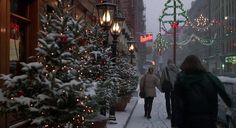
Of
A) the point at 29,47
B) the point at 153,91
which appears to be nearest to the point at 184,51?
the point at 153,91

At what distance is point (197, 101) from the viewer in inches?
270

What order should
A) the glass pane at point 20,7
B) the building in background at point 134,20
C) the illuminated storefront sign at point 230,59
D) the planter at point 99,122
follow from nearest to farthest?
the glass pane at point 20,7, the planter at point 99,122, the building in background at point 134,20, the illuminated storefront sign at point 230,59

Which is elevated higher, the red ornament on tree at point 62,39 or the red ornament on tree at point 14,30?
the red ornament on tree at point 14,30

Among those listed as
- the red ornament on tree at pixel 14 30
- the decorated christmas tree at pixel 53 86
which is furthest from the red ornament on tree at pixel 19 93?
the red ornament on tree at pixel 14 30

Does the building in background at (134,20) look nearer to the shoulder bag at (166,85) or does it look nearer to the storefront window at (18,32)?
the shoulder bag at (166,85)

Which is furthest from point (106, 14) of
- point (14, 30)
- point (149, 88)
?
point (14, 30)

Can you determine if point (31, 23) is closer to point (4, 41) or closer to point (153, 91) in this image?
point (4, 41)

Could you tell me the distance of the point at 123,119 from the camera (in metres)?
15.6

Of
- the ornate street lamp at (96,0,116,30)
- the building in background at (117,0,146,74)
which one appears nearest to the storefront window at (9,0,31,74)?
the ornate street lamp at (96,0,116,30)

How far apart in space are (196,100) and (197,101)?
2 cm

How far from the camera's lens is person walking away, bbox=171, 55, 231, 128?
22.5ft

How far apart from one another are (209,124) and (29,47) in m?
5.08

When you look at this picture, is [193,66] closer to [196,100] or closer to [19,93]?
→ [196,100]

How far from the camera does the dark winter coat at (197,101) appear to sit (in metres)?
6.85
